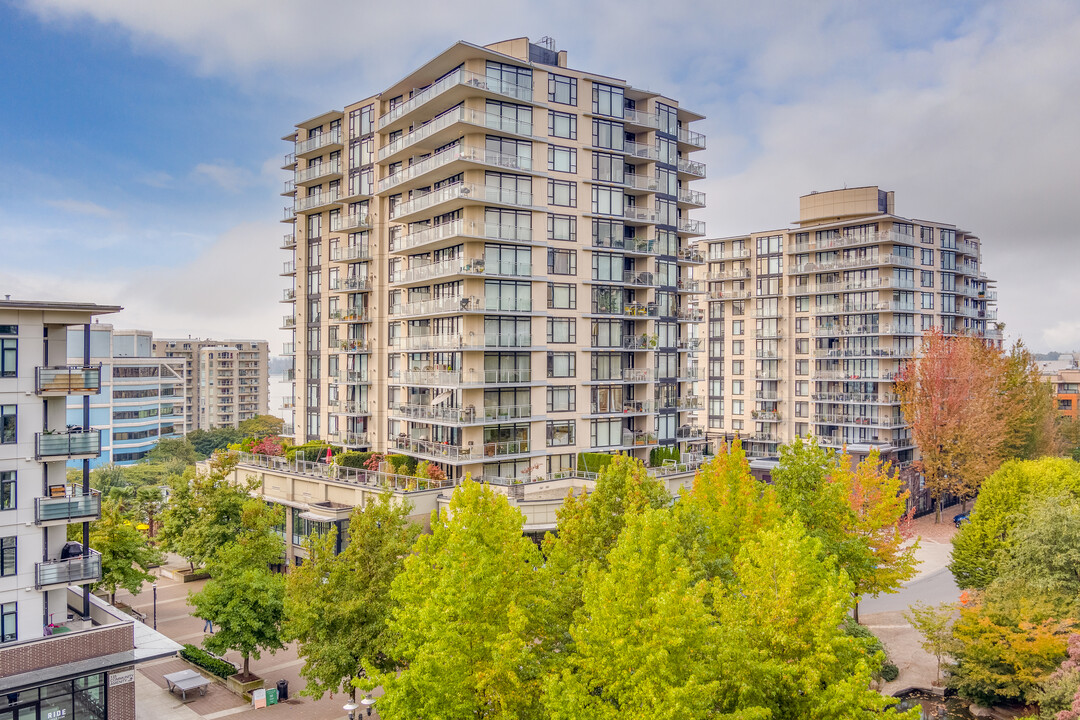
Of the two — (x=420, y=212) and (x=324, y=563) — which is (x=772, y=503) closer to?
(x=324, y=563)

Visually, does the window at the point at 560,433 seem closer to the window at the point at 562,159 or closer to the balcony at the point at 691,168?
the window at the point at 562,159

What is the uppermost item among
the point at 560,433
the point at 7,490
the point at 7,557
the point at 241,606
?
the point at 560,433

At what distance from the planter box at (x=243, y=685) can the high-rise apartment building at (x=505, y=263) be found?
53.9 feet

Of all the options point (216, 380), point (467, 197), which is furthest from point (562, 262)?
point (216, 380)

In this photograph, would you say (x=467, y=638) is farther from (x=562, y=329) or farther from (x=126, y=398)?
(x=126, y=398)

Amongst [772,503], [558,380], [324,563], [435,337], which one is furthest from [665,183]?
[324,563]

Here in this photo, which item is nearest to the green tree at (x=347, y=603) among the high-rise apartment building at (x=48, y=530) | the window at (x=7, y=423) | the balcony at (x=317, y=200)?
the high-rise apartment building at (x=48, y=530)

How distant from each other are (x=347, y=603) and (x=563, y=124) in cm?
3271

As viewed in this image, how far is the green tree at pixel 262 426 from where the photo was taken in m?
116

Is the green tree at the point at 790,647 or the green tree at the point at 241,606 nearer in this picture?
the green tree at the point at 790,647

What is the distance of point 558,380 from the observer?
47375 millimetres

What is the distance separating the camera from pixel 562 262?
4747 cm

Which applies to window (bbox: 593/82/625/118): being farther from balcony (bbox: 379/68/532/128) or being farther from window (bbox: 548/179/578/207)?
window (bbox: 548/179/578/207)

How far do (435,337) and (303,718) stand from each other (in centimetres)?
2337
